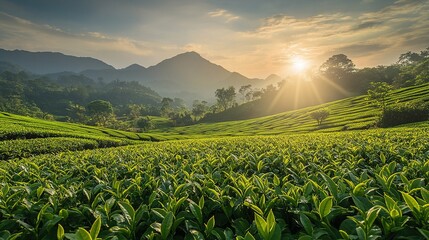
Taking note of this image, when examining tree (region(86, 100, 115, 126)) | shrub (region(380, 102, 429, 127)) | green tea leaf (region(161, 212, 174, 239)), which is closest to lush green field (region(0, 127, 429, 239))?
green tea leaf (region(161, 212, 174, 239))

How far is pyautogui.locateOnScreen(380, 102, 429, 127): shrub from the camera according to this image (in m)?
47.2

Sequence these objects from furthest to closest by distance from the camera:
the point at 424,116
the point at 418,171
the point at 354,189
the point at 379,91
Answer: the point at 379,91 < the point at 424,116 < the point at 418,171 < the point at 354,189

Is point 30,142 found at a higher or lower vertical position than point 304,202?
lower

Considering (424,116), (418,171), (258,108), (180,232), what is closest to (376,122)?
(424,116)

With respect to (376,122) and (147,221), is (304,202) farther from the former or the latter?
(376,122)

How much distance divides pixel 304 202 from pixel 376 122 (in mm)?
53308

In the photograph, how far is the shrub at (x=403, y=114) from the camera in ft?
155

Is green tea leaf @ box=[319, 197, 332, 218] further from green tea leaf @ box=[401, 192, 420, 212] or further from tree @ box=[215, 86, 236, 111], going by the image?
tree @ box=[215, 86, 236, 111]

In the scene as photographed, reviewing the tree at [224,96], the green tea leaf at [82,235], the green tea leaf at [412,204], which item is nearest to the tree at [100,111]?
the tree at [224,96]

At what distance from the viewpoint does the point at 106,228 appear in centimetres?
343

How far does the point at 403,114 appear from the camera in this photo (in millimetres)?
48250

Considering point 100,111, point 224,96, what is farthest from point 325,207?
point 224,96

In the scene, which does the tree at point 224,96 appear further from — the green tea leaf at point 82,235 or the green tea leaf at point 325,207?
the green tea leaf at point 82,235

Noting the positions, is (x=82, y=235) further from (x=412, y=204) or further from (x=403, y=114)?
(x=403, y=114)
